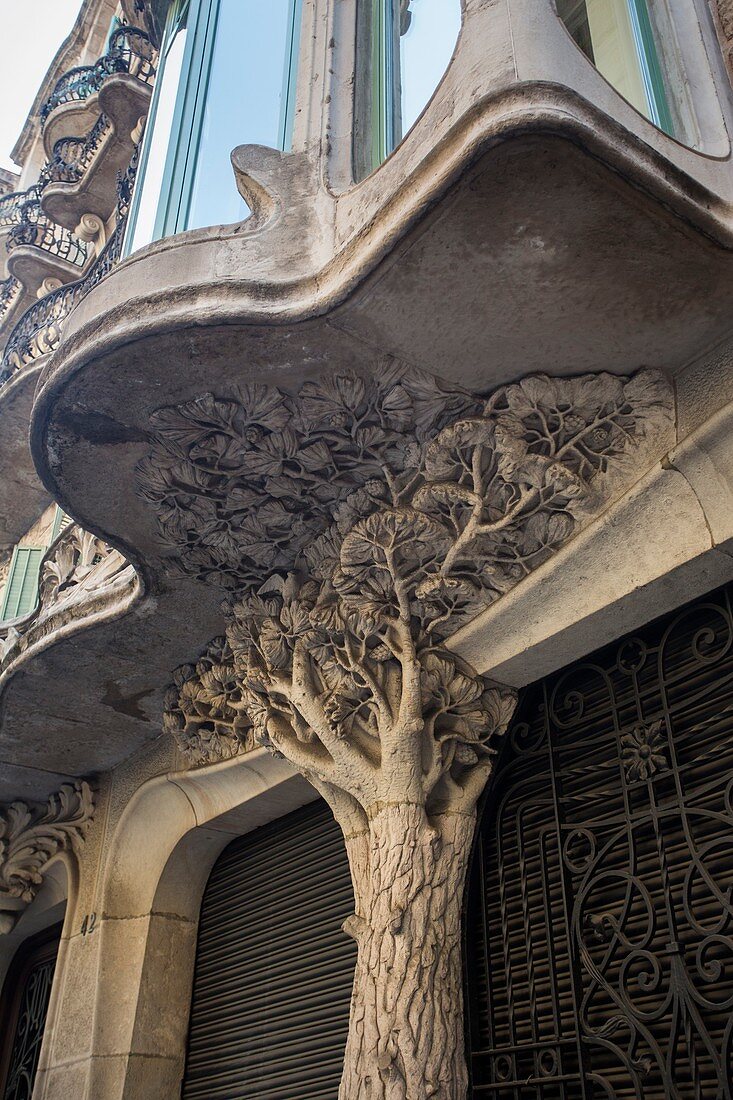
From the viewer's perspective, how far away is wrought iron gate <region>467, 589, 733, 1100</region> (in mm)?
2828

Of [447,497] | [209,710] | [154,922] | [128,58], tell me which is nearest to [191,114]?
[447,497]

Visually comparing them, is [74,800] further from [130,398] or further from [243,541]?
[130,398]

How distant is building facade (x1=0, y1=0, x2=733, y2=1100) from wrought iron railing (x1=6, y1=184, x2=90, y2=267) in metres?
4.83

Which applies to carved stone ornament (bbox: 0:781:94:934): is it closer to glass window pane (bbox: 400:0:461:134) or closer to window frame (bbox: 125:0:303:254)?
window frame (bbox: 125:0:303:254)

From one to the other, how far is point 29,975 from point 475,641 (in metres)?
4.41

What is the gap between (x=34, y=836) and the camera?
587cm

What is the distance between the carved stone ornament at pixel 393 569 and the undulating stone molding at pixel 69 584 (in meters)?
0.64

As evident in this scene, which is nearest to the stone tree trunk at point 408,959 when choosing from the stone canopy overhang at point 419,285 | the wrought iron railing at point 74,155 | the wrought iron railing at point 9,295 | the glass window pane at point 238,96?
the stone canopy overhang at point 419,285

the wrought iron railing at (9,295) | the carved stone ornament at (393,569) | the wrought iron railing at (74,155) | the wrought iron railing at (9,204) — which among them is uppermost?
the wrought iron railing at (9,204)

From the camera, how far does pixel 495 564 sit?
3445 mm

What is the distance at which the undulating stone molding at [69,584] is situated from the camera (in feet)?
14.8

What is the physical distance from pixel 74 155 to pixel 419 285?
6725 mm

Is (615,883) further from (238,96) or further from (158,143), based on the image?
(158,143)

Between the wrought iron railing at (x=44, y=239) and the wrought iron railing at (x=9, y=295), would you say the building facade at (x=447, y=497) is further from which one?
the wrought iron railing at (x=9, y=295)
